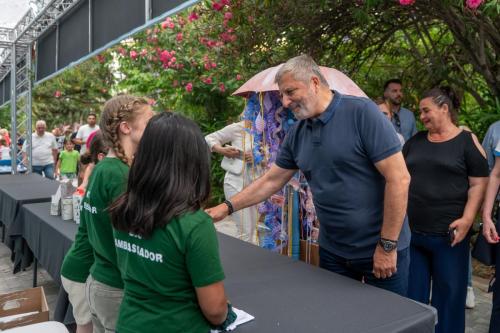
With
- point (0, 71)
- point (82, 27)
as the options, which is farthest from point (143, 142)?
point (0, 71)

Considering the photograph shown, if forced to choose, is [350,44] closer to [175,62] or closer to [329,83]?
[329,83]

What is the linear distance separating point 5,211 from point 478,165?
4.57m

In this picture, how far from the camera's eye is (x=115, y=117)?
181 centimetres

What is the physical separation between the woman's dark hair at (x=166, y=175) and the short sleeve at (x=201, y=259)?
83 mm

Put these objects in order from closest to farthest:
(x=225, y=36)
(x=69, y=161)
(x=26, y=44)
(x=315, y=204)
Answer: (x=315, y=204), (x=225, y=36), (x=69, y=161), (x=26, y=44)

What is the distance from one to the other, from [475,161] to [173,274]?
202cm

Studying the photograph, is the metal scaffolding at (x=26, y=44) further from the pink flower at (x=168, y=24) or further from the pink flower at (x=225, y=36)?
the pink flower at (x=225, y=36)

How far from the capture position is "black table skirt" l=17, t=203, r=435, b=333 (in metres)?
1.42

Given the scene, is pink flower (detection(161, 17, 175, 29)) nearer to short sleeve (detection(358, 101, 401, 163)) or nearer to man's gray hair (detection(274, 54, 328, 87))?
man's gray hair (detection(274, 54, 328, 87))

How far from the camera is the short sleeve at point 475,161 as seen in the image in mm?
2564

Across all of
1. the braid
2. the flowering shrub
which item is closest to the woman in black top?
the braid

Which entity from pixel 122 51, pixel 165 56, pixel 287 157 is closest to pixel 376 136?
pixel 287 157

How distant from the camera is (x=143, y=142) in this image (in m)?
1.29

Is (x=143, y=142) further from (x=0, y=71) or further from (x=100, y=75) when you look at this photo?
(x=100, y=75)
